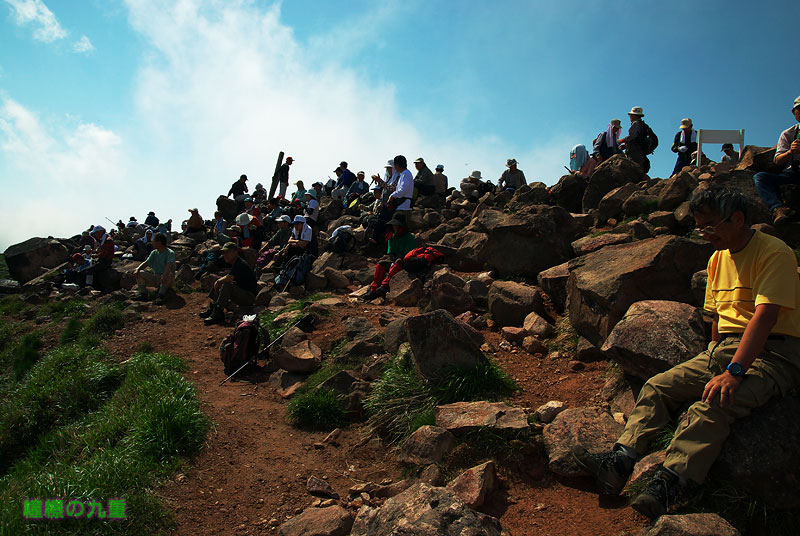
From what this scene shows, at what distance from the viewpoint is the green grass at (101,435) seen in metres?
4.03

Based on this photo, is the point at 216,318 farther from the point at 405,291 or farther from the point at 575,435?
the point at 575,435

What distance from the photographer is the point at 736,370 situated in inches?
119

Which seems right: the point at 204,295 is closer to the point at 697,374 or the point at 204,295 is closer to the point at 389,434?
the point at 389,434

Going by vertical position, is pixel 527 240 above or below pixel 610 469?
above

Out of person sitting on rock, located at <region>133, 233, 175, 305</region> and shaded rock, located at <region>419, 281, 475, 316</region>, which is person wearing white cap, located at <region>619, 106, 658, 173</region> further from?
person sitting on rock, located at <region>133, 233, 175, 305</region>

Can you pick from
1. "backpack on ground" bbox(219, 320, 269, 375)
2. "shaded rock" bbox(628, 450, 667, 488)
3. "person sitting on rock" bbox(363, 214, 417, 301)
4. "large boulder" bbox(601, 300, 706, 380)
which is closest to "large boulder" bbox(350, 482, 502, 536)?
"shaded rock" bbox(628, 450, 667, 488)

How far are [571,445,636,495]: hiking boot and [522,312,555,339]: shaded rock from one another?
276cm

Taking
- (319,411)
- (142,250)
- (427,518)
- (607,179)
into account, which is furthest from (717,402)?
(142,250)

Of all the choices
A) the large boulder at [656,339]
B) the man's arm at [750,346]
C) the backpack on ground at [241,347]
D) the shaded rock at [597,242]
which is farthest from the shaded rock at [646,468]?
the backpack on ground at [241,347]

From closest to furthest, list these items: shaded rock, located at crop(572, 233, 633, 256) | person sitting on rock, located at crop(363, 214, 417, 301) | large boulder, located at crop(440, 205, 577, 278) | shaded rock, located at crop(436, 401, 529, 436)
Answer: shaded rock, located at crop(436, 401, 529, 436), shaded rock, located at crop(572, 233, 633, 256), large boulder, located at crop(440, 205, 577, 278), person sitting on rock, located at crop(363, 214, 417, 301)

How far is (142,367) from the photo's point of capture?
765 cm

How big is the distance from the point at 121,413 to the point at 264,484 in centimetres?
280

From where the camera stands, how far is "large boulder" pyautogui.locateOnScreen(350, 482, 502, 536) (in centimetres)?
299

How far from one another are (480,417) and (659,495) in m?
1.69
